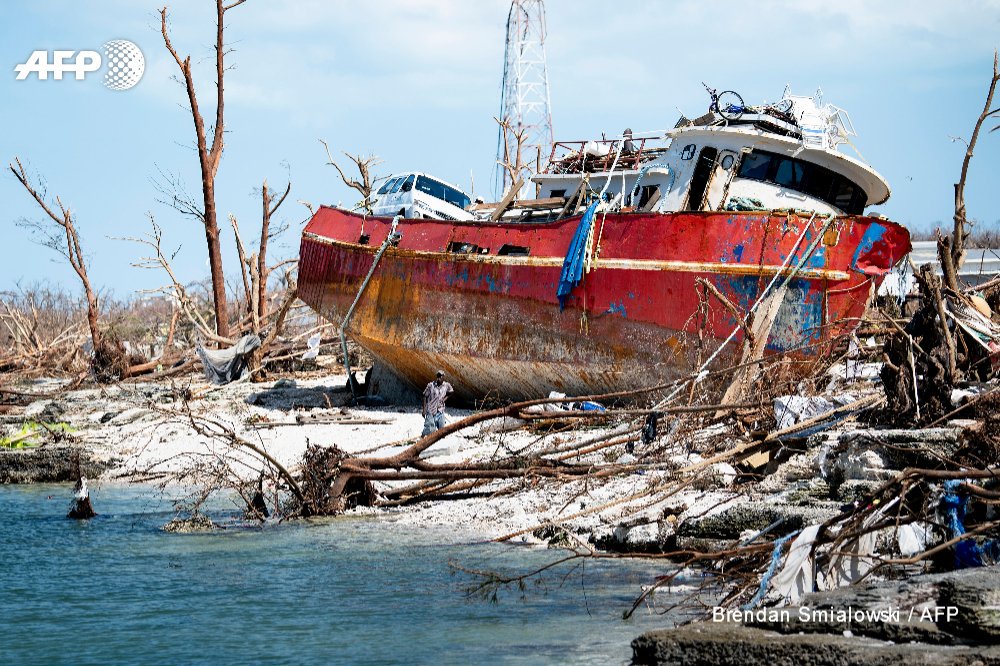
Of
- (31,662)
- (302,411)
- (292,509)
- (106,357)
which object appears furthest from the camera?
(106,357)

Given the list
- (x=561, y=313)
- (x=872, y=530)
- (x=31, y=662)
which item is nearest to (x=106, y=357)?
(x=561, y=313)

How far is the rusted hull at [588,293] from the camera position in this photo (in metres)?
13.4

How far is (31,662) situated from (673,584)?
420 cm

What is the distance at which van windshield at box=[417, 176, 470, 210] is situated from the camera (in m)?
19.8

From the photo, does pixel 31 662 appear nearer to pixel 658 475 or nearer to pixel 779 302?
pixel 658 475

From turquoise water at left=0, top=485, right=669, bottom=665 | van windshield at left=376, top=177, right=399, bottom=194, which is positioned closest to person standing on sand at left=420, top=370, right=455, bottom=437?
turquoise water at left=0, top=485, right=669, bottom=665

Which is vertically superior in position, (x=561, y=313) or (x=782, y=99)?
(x=782, y=99)

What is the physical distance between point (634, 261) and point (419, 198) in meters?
6.12

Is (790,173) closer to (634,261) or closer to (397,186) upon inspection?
(634,261)

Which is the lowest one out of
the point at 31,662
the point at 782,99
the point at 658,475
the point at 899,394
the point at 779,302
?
the point at 31,662

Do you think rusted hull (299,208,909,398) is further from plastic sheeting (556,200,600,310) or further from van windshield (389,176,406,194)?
van windshield (389,176,406,194)

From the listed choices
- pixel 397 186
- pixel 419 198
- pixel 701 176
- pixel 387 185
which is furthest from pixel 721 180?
pixel 387 185

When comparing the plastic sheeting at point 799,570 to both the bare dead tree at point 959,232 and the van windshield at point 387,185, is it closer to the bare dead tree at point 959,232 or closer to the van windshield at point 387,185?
the bare dead tree at point 959,232

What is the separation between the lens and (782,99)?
16000mm
